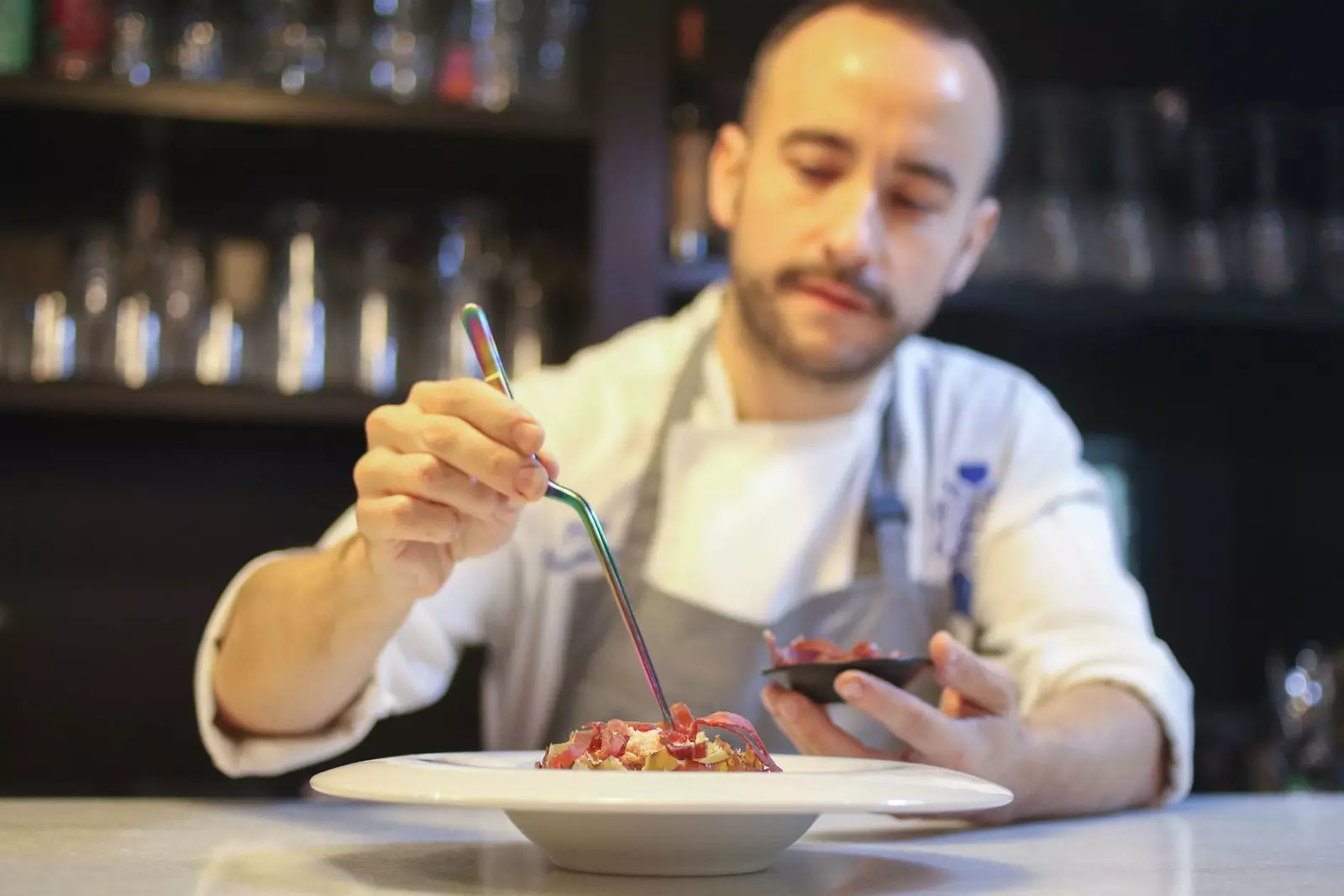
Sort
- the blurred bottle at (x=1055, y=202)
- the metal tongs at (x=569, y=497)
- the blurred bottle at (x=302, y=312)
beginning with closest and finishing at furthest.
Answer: the metal tongs at (x=569, y=497), the blurred bottle at (x=302, y=312), the blurred bottle at (x=1055, y=202)

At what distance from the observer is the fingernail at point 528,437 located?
0.78 meters

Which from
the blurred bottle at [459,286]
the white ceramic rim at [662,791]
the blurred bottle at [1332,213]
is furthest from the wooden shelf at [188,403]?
the blurred bottle at [1332,213]

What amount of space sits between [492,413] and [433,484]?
75 millimetres

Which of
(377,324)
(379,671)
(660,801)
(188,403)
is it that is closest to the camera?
(660,801)

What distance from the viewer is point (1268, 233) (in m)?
2.01

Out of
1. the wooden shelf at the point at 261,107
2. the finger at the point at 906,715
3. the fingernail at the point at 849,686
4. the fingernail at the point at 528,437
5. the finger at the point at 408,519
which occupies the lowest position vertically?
the finger at the point at 906,715

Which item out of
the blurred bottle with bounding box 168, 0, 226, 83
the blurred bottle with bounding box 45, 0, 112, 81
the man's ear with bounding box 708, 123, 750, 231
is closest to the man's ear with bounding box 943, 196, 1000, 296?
the man's ear with bounding box 708, 123, 750, 231

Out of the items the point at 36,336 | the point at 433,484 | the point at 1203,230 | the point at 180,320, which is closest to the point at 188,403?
the point at 180,320

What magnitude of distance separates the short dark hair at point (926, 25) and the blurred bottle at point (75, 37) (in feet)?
2.91

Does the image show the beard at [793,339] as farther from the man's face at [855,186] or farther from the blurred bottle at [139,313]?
the blurred bottle at [139,313]

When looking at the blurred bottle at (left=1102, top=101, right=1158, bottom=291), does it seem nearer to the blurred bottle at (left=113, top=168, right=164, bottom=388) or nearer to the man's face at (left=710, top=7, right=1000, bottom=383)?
the man's face at (left=710, top=7, right=1000, bottom=383)

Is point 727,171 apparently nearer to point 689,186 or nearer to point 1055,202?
point 689,186

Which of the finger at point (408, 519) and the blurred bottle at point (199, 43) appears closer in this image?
the finger at point (408, 519)

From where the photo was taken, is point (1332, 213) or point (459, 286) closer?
point (459, 286)
